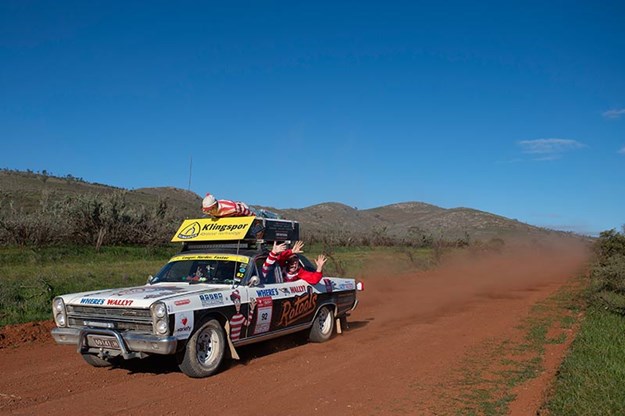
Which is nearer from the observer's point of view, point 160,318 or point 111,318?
point 160,318

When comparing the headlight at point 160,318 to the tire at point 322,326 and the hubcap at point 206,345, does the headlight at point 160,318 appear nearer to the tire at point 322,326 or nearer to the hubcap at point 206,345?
the hubcap at point 206,345

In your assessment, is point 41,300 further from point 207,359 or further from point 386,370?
point 386,370

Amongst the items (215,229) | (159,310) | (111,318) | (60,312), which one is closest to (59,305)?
(60,312)

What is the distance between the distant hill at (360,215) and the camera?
5100 centimetres

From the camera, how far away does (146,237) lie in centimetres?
2739

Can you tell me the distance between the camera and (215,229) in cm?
905

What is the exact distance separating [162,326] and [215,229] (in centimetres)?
262

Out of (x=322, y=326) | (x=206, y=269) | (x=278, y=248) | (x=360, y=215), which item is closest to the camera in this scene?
(x=206, y=269)

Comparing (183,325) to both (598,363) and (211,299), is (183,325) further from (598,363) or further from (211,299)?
(598,363)

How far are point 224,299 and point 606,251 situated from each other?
17.5 m

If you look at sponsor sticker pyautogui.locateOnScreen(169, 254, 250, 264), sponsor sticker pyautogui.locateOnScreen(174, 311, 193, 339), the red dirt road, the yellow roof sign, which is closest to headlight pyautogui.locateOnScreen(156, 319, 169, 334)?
sponsor sticker pyautogui.locateOnScreen(174, 311, 193, 339)

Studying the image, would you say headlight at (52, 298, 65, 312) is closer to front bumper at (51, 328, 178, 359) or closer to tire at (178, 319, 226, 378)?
front bumper at (51, 328, 178, 359)

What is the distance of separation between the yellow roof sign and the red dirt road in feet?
6.17

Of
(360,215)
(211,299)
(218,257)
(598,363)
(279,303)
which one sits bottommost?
(598,363)
